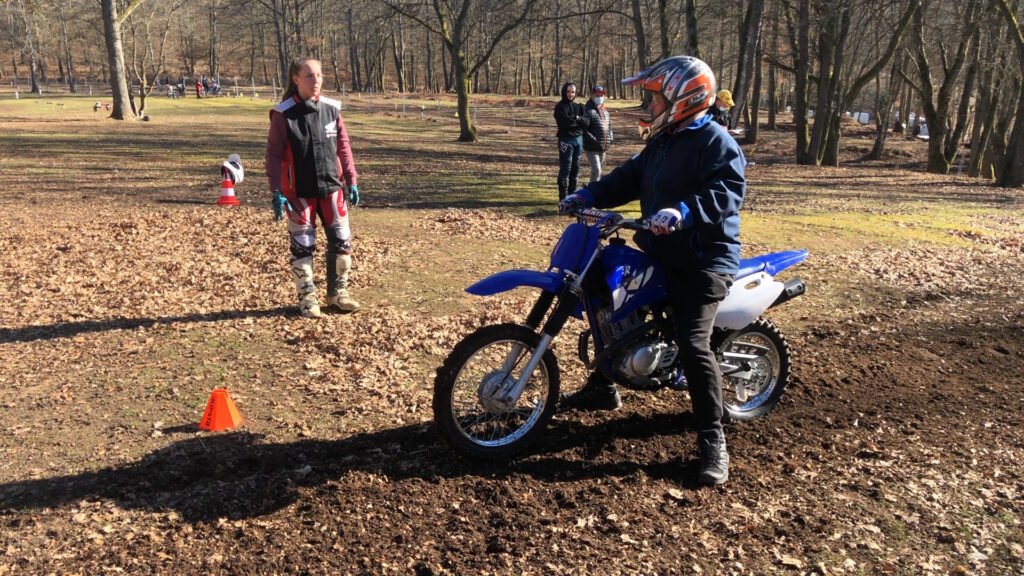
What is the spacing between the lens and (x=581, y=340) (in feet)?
14.9

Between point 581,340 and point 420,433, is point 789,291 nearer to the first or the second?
point 581,340

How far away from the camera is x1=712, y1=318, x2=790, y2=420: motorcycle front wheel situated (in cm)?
477

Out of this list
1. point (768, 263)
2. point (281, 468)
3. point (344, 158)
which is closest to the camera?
point (281, 468)

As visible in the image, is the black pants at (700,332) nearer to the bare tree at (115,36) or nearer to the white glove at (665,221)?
the white glove at (665,221)

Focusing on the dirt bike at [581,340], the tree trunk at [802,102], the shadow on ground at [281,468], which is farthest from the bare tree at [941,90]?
the shadow on ground at [281,468]

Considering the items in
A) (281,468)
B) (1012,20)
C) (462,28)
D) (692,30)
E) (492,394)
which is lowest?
(281,468)

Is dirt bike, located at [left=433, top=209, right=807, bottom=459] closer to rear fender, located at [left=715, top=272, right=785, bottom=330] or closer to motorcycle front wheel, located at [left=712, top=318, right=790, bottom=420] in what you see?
rear fender, located at [left=715, top=272, right=785, bottom=330]

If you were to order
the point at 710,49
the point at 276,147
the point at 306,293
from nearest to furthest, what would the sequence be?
the point at 276,147, the point at 306,293, the point at 710,49

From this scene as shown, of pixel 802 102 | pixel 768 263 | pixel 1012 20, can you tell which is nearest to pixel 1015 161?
Result: pixel 1012 20

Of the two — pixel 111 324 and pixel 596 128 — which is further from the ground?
pixel 596 128

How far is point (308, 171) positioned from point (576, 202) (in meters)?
3.15

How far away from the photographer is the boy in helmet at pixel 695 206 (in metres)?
3.88

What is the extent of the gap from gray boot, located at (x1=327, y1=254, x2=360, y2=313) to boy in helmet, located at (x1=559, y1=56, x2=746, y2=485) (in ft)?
Answer: 10.9

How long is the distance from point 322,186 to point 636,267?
11.4ft
